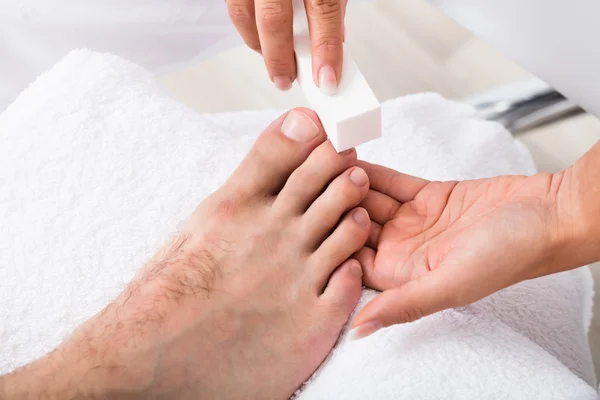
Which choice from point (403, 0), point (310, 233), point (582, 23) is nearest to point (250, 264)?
point (310, 233)

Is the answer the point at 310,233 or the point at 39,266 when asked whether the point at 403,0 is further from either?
the point at 39,266

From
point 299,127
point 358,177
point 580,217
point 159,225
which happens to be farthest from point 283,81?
point 580,217

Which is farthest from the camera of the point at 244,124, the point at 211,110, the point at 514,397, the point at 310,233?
the point at 211,110

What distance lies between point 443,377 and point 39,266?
59cm

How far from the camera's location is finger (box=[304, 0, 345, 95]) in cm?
77

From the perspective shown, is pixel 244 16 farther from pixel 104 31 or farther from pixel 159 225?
pixel 104 31

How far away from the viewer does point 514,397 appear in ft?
2.26

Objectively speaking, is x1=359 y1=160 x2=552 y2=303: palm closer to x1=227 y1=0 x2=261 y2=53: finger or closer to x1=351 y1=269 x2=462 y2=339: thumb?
x1=351 y1=269 x2=462 y2=339: thumb

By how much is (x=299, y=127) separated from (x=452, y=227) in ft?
0.90

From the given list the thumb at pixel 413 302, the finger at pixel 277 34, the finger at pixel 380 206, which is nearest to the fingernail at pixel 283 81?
the finger at pixel 277 34

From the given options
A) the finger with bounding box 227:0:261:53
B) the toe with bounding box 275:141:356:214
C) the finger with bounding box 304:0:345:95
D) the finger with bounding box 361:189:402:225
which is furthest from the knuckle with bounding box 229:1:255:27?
the finger with bounding box 361:189:402:225

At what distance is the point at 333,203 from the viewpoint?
2.93ft

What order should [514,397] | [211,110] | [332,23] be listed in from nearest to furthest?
[514,397] < [332,23] < [211,110]

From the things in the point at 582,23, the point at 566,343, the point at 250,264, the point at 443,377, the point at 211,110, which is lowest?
the point at 566,343
